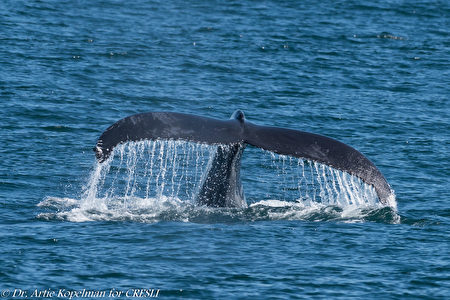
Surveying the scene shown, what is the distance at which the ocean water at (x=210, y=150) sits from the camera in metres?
14.0

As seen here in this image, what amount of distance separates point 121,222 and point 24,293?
133 inches

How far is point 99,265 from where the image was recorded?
13.9 metres

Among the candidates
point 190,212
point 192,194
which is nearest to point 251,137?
point 190,212

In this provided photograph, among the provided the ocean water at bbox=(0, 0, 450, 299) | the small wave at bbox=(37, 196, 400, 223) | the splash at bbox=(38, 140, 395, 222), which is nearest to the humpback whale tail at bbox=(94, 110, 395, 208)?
the splash at bbox=(38, 140, 395, 222)

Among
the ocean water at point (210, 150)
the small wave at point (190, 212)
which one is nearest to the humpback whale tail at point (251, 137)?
the ocean water at point (210, 150)

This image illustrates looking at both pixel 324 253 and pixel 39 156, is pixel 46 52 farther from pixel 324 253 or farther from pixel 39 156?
pixel 324 253

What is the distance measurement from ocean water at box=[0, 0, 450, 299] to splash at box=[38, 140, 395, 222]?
2.5 inches

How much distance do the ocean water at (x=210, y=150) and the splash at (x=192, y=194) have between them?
0.06 m

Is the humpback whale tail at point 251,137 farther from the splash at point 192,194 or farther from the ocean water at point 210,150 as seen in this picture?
the ocean water at point 210,150

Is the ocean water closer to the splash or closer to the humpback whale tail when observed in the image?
the splash

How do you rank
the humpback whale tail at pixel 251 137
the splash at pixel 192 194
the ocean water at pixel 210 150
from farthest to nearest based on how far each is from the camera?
the splash at pixel 192 194 < the humpback whale tail at pixel 251 137 < the ocean water at pixel 210 150

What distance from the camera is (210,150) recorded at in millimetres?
21906

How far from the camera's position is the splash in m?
16.4

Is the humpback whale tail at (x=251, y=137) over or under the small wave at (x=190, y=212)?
over
